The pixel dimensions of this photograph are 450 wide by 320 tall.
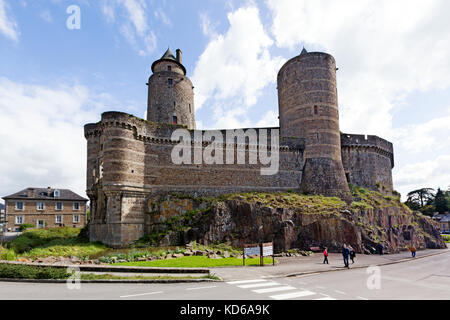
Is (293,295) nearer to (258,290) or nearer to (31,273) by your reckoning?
(258,290)

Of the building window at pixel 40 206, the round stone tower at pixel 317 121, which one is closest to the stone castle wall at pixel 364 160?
the round stone tower at pixel 317 121

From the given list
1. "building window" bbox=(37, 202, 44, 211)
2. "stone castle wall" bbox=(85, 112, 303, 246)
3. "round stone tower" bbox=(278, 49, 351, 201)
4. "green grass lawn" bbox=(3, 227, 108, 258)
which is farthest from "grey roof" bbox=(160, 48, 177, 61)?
"building window" bbox=(37, 202, 44, 211)

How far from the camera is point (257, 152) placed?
109 ft

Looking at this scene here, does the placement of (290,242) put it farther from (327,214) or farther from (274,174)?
(274,174)

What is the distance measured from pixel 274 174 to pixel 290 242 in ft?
35.8

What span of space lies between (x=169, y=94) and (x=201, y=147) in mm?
12394

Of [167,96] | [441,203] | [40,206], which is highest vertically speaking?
[167,96]

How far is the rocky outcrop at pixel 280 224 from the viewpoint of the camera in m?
24.3

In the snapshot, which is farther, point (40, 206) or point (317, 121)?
point (40, 206)

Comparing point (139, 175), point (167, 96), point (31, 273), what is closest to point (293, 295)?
point (31, 273)

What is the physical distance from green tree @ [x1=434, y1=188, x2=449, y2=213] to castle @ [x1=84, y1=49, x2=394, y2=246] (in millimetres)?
42307

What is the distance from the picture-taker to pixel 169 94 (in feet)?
127

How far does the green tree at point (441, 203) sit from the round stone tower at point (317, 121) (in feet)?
188

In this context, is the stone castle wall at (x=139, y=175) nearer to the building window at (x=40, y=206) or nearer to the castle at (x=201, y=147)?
the castle at (x=201, y=147)
